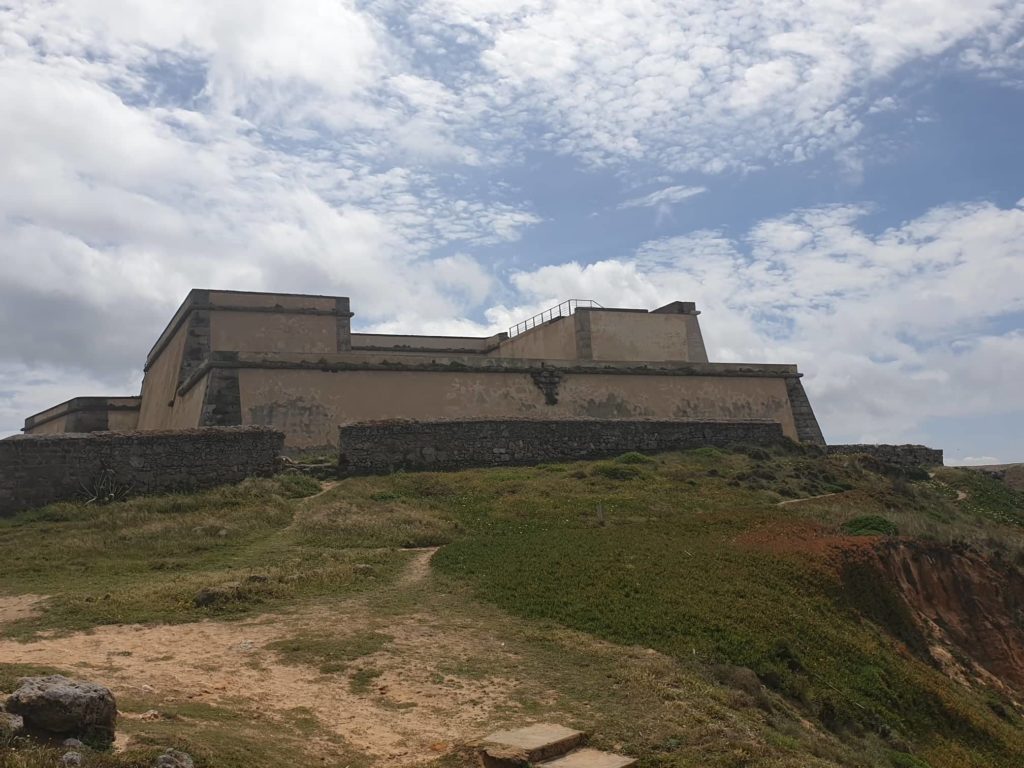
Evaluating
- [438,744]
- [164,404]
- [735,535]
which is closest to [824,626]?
[735,535]

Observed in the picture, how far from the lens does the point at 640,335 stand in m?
34.2

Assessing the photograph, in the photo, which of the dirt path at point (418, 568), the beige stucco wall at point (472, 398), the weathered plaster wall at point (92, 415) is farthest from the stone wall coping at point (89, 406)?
the dirt path at point (418, 568)

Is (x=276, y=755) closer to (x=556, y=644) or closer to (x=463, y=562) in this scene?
(x=556, y=644)

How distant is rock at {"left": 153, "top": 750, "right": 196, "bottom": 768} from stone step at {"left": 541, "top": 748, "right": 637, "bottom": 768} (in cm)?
249

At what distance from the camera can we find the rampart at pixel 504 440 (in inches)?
819

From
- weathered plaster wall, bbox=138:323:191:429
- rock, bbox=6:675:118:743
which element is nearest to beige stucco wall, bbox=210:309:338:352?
weathered plaster wall, bbox=138:323:191:429

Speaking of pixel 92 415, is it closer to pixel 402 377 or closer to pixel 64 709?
pixel 402 377

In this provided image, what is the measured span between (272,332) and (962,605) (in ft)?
71.0

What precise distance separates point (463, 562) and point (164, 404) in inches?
A: 832

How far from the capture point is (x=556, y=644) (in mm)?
9633

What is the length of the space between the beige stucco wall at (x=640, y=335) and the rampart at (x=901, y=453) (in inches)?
259

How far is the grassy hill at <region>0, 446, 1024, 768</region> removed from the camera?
7488mm

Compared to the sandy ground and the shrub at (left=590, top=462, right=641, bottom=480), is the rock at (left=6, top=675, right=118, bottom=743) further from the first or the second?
the shrub at (left=590, top=462, right=641, bottom=480)

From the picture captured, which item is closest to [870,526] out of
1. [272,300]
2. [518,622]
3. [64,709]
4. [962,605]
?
[962,605]
